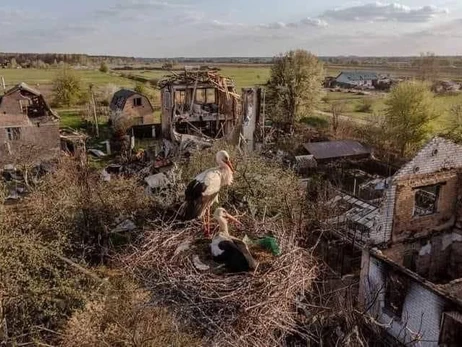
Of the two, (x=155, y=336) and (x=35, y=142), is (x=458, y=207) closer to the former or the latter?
(x=155, y=336)

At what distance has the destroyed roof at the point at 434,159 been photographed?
43.8 ft

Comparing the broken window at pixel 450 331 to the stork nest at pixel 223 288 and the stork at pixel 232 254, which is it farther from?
the stork at pixel 232 254

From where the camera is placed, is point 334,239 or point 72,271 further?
point 334,239

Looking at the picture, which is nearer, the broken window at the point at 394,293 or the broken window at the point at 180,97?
the broken window at the point at 394,293

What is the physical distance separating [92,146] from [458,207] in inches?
1256

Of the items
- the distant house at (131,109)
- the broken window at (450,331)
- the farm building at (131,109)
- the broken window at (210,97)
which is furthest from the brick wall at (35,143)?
the broken window at (450,331)

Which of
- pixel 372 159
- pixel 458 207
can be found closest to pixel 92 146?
pixel 372 159

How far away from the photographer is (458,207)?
15062mm

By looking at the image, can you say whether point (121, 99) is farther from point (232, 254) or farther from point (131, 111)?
point (232, 254)

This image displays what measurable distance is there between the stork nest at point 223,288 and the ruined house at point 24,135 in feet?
72.9

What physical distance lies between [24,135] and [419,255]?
28.0 metres

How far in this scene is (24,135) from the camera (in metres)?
32.2

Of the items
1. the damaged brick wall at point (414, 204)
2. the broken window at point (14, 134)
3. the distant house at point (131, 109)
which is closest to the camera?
the damaged brick wall at point (414, 204)

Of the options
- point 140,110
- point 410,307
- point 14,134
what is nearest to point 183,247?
point 410,307
